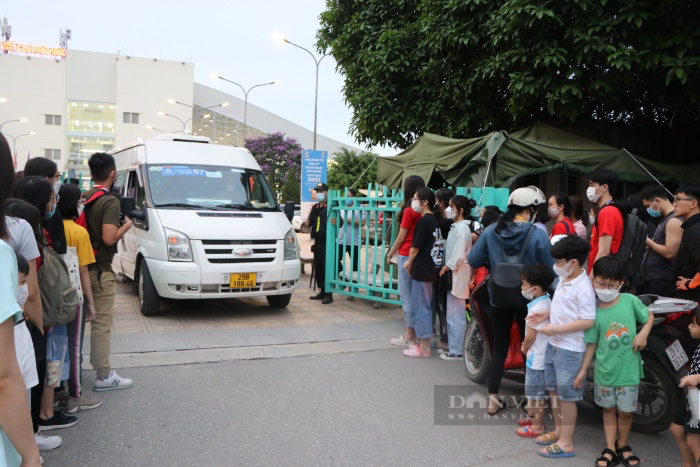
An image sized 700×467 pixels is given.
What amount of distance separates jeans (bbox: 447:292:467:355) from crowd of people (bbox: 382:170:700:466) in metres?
0.01

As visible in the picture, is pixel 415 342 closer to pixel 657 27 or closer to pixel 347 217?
pixel 347 217

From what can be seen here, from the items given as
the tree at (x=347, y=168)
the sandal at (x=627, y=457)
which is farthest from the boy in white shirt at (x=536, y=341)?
the tree at (x=347, y=168)

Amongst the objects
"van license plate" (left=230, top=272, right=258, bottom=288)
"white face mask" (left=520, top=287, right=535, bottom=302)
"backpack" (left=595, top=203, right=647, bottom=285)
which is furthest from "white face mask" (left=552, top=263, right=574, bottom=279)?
"van license plate" (left=230, top=272, right=258, bottom=288)

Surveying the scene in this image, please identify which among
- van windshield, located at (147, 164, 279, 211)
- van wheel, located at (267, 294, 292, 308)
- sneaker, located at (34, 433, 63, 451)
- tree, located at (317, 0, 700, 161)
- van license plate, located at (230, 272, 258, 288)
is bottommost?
sneaker, located at (34, 433, 63, 451)

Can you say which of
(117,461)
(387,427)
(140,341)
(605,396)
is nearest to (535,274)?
(605,396)

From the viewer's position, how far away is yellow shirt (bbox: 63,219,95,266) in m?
4.42

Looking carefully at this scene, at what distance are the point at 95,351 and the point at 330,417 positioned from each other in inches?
79.5

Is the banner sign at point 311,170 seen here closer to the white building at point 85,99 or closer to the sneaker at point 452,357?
the sneaker at point 452,357

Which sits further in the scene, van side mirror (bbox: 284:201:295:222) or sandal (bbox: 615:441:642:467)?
van side mirror (bbox: 284:201:295:222)

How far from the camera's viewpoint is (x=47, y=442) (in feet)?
12.5

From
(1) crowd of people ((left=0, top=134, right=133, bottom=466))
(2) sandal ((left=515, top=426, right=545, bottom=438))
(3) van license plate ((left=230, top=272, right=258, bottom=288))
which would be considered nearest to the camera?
(1) crowd of people ((left=0, top=134, right=133, bottom=466))

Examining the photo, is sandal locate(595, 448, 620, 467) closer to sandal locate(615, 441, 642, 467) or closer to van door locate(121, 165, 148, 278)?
sandal locate(615, 441, 642, 467)

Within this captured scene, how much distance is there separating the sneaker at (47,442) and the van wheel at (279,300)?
4504 mm

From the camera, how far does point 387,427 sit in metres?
4.23
